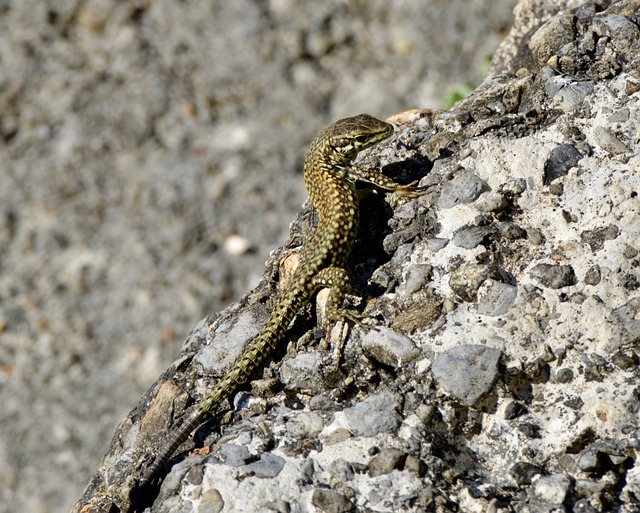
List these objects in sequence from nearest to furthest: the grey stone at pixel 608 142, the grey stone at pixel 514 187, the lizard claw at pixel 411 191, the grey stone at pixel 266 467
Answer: the grey stone at pixel 266 467 → the grey stone at pixel 608 142 → the grey stone at pixel 514 187 → the lizard claw at pixel 411 191

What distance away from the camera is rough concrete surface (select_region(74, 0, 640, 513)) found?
2.78 m

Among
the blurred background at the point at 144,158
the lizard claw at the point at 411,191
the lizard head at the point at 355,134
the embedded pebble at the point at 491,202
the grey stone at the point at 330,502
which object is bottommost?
the grey stone at the point at 330,502

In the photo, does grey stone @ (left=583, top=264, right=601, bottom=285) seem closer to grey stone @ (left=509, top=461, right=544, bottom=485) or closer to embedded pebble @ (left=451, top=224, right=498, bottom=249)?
embedded pebble @ (left=451, top=224, right=498, bottom=249)

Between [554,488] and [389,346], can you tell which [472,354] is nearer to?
[389,346]

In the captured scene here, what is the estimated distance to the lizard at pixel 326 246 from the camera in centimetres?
327

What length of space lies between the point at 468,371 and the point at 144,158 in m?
5.45

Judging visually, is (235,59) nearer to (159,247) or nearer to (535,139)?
(159,247)

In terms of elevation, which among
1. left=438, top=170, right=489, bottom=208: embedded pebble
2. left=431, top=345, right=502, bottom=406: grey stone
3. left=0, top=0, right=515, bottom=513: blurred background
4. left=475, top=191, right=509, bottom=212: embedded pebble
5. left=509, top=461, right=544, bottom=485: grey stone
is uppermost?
left=0, top=0, right=515, bottom=513: blurred background

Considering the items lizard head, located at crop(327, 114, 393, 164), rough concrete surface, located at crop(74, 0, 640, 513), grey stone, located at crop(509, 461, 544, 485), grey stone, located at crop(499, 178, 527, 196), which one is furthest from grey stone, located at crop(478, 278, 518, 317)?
lizard head, located at crop(327, 114, 393, 164)

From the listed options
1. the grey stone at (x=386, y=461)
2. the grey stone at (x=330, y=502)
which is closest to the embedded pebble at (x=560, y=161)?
the grey stone at (x=386, y=461)

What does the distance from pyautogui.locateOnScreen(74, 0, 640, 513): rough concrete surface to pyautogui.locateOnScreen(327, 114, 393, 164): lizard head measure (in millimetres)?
350

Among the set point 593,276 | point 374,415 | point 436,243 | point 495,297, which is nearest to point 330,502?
point 374,415

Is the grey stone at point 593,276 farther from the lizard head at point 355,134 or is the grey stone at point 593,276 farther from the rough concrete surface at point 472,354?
the lizard head at point 355,134

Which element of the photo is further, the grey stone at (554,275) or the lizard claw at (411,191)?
the lizard claw at (411,191)
